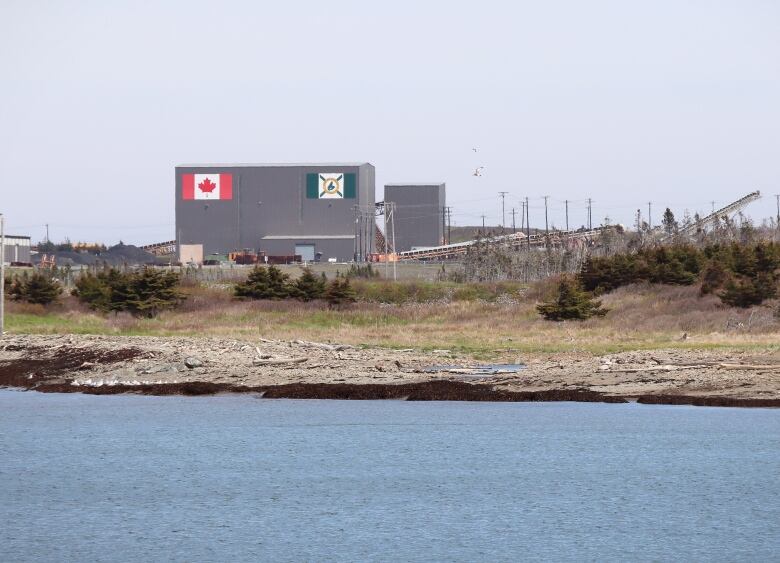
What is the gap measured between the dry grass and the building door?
5750 cm

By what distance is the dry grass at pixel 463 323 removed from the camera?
164ft

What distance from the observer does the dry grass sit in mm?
49938

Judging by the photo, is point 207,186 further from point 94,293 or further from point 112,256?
point 94,293

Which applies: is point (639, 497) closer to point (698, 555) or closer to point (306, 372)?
point (698, 555)

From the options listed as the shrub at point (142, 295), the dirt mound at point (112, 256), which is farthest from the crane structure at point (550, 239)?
the shrub at point (142, 295)

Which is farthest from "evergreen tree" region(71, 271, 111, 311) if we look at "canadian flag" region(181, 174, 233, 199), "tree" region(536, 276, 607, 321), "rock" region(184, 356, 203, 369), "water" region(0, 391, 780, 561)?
"canadian flag" region(181, 174, 233, 199)

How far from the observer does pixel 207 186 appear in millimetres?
135125

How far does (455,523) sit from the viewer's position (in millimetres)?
18000

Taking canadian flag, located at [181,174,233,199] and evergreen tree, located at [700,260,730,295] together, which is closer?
evergreen tree, located at [700,260,730,295]

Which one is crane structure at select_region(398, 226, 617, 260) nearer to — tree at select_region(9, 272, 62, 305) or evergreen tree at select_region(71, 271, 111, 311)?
evergreen tree at select_region(71, 271, 111, 311)

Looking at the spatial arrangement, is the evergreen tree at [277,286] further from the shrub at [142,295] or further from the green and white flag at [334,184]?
the green and white flag at [334,184]

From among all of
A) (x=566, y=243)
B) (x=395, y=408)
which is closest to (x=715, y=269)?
(x=395, y=408)

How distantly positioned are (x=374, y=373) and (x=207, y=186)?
99747 mm

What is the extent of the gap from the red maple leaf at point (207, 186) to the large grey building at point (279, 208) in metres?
0.11
